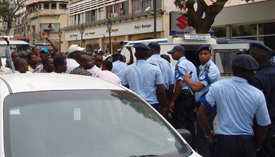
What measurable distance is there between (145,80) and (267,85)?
2167 mm

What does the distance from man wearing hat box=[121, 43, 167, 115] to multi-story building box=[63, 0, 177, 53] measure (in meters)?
19.3

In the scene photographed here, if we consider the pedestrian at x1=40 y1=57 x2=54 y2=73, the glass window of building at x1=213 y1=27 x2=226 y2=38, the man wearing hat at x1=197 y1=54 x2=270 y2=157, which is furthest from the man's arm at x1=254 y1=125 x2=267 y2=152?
the glass window of building at x1=213 y1=27 x2=226 y2=38

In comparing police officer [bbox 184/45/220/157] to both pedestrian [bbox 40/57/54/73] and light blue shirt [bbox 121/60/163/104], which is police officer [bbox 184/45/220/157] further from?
pedestrian [bbox 40/57/54/73]

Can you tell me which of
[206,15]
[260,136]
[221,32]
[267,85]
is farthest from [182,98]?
[221,32]

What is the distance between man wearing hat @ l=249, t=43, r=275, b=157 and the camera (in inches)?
141

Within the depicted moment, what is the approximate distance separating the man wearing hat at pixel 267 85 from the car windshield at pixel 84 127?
1.17 metres

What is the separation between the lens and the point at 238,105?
10.9 ft

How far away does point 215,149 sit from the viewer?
345 cm

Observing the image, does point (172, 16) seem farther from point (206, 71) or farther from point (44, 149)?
point (44, 149)

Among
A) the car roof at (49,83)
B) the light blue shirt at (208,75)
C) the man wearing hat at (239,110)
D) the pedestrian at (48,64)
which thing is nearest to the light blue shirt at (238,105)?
the man wearing hat at (239,110)

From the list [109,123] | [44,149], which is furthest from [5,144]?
[109,123]

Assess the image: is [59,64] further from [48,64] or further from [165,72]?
[165,72]

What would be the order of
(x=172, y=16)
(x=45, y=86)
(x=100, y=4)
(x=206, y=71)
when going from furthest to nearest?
(x=100, y=4), (x=172, y=16), (x=206, y=71), (x=45, y=86)

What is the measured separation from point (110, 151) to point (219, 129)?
4.23 feet
